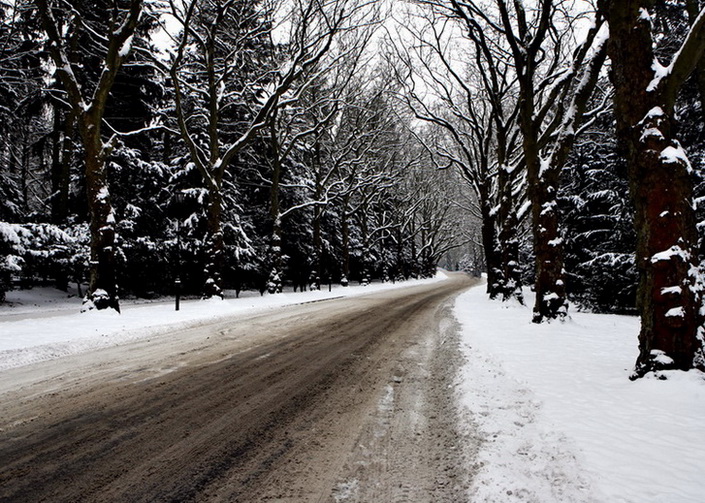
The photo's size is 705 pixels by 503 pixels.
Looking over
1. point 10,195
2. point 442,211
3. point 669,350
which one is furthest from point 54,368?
point 442,211

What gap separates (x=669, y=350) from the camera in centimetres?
426

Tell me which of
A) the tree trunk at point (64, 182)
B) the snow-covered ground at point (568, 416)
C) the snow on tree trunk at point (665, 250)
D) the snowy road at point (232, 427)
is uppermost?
the tree trunk at point (64, 182)

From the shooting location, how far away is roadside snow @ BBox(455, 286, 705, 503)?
2.43 meters

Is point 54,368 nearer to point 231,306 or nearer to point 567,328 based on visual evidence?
point 231,306

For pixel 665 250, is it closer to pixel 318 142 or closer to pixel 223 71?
pixel 223 71

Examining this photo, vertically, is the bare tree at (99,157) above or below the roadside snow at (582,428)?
above

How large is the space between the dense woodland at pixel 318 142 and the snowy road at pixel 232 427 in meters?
3.10

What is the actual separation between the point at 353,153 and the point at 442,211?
17806mm

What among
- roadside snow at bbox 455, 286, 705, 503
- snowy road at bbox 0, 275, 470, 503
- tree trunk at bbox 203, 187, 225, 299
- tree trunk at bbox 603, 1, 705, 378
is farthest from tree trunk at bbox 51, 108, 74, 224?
tree trunk at bbox 603, 1, 705, 378

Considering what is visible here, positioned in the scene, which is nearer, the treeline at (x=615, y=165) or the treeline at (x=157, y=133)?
the treeline at (x=615, y=165)

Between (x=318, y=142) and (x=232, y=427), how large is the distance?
22.5 m

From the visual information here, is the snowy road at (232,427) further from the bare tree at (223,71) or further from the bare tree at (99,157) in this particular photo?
the bare tree at (223,71)

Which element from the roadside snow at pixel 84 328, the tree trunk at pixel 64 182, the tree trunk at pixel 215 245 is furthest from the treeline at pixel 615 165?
the tree trunk at pixel 64 182

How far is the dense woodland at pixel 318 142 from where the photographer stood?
15.0ft
